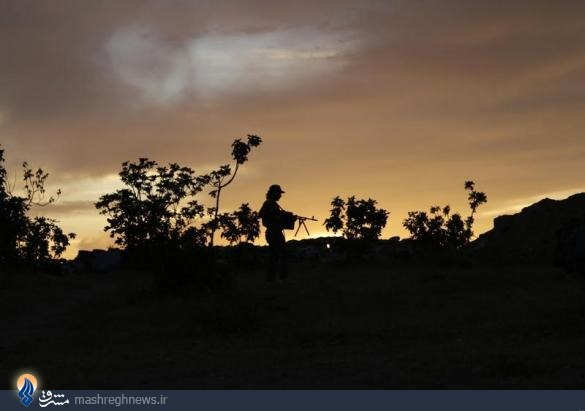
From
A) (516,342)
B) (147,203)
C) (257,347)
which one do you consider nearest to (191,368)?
(257,347)

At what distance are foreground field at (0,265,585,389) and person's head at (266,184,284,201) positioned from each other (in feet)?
7.25

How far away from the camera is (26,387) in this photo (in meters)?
8.44

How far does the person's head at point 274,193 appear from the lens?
18.5 metres

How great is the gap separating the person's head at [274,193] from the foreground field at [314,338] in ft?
7.25

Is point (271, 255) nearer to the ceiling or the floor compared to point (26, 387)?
nearer to the ceiling

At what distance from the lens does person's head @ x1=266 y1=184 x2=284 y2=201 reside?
18531 mm

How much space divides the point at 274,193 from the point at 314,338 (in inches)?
297

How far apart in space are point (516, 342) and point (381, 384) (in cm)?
313

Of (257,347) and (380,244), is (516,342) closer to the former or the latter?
(257,347)

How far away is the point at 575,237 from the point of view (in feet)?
42.5
